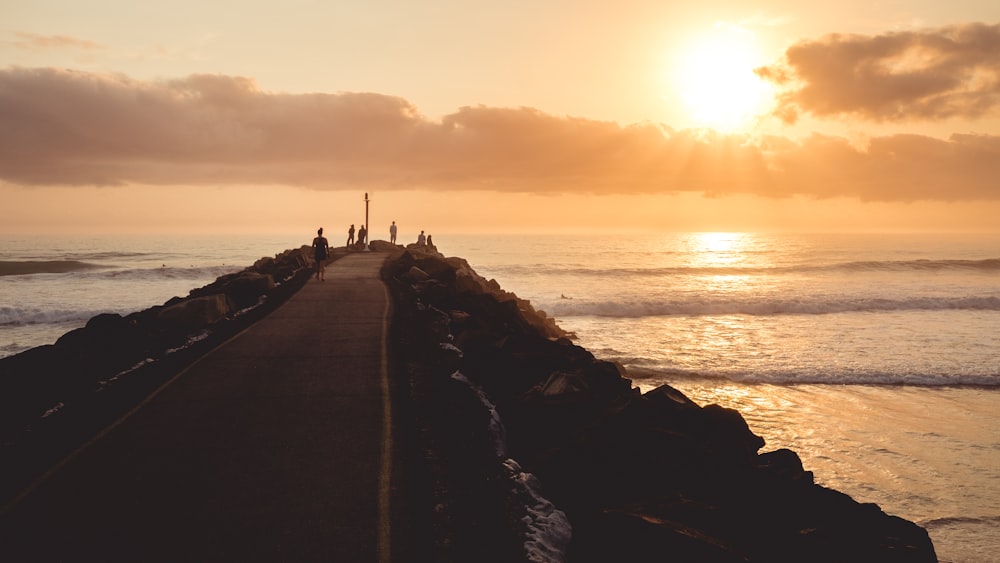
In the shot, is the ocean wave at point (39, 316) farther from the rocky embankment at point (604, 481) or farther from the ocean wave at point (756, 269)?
the ocean wave at point (756, 269)

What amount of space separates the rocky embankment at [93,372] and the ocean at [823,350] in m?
12.0

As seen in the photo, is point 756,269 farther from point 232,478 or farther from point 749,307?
point 232,478

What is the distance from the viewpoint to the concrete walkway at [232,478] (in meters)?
6.40

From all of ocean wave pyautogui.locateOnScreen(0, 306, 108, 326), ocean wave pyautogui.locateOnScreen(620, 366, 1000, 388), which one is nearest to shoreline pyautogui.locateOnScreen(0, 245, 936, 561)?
ocean wave pyautogui.locateOnScreen(620, 366, 1000, 388)

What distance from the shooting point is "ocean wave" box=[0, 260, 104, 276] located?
77.6 meters

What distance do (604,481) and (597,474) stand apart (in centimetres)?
13

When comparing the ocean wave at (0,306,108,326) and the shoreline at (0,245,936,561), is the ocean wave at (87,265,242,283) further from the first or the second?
the shoreline at (0,245,936,561)

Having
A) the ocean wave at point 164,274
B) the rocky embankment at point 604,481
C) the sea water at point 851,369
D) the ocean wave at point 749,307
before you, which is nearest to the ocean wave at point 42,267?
the ocean wave at point 164,274

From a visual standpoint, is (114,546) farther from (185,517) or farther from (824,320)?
(824,320)

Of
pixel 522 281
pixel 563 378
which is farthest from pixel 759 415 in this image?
pixel 522 281

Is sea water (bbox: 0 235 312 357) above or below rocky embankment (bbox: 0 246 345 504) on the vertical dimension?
below

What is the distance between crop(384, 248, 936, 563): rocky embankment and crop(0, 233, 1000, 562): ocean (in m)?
3.71

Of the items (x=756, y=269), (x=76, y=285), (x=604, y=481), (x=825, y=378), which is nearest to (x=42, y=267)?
(x=76, y=285)

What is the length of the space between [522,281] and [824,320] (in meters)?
35.7
